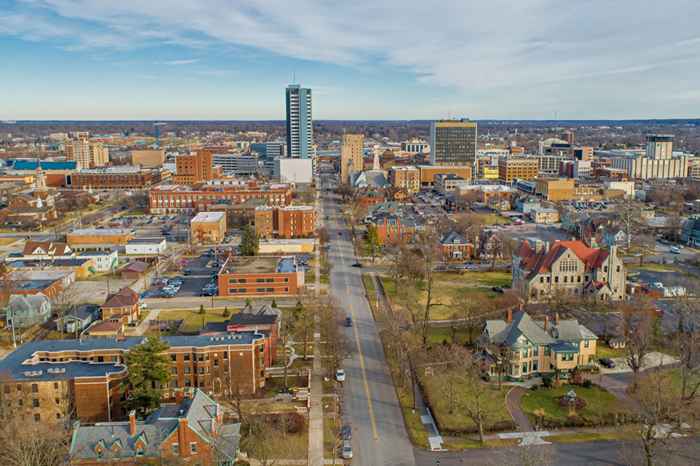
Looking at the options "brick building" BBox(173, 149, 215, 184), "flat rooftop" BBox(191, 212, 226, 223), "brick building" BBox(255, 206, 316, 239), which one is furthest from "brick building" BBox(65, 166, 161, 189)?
"brick building" BBox(255, 206, 316, 239)

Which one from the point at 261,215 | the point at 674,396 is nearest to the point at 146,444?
the point at 674,396

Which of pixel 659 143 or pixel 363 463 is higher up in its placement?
pixel 659 143

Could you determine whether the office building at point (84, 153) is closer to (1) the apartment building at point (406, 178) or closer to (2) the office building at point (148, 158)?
(2) the office building at point (148, 158)

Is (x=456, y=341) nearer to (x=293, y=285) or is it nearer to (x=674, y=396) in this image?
(x=674, y=396)

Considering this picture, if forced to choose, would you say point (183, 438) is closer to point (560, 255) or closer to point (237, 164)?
point (560, 255)

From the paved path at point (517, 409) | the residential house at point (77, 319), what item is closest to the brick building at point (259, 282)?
the residential house at point (77, 319)
